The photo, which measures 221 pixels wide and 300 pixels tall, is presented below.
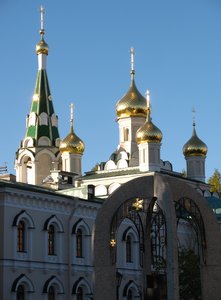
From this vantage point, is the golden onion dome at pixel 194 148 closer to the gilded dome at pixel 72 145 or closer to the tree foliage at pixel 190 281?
the gilded dome at pixel 72 145

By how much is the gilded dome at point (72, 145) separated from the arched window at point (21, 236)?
1687cm

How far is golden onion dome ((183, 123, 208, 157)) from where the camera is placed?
175 feet

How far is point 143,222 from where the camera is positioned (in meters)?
22.5

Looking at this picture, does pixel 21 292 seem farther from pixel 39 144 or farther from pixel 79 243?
pixel 39 144

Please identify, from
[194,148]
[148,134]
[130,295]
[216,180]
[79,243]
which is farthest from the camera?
[216,180]

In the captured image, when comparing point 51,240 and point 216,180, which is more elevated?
point 216,180

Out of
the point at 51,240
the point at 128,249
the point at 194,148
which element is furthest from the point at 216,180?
the point at 51,240

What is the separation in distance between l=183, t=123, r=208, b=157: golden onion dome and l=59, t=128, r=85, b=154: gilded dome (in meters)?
6.79

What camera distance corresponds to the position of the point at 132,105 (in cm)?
5194

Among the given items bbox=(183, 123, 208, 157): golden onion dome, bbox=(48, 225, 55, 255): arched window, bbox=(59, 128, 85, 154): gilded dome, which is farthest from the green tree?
bbox=(48, 225, 55, 255): arched window

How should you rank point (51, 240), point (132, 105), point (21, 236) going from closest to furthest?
point (21, 236), point (51, 240), point (132, 105)

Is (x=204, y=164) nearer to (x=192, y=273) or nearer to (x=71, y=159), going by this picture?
(x=71, y=159)

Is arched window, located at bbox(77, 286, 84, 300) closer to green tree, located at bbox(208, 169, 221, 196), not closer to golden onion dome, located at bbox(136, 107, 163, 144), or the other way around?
golden onion dome, located at bbox(136, 107, 163, 144)

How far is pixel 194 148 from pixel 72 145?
7.97 metres
